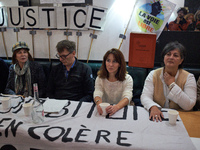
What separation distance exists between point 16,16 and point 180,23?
256cm

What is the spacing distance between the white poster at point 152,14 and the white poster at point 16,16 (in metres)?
1.80

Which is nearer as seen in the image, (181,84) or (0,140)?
(0,140)

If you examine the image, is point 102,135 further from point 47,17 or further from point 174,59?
point 47,17

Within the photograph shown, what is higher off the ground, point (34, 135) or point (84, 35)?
point (84, 35)

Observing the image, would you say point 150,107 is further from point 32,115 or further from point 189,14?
point 189,14

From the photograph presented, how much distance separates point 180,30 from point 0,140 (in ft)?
8.32

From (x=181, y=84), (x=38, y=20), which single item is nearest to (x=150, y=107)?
(x=181, y=84)

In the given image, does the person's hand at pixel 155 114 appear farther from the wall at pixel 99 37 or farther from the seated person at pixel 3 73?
the seated person at pixel 3 73

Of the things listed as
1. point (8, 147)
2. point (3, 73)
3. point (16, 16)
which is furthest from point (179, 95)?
point (16, 16)

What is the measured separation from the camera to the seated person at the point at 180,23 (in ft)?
Answer: 8.18

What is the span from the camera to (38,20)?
2826 millimetres

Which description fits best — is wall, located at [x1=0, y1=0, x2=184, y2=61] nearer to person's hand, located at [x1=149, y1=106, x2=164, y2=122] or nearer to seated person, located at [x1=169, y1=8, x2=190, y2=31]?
seated person, located at [x1=169, y1=8, x2=190, y2=31]

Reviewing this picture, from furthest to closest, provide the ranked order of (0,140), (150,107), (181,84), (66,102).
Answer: (181,84)
(66,102)
(150,107)
(0,140)

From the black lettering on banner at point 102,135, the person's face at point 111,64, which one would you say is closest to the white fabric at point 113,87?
the person's face at point 111,64
